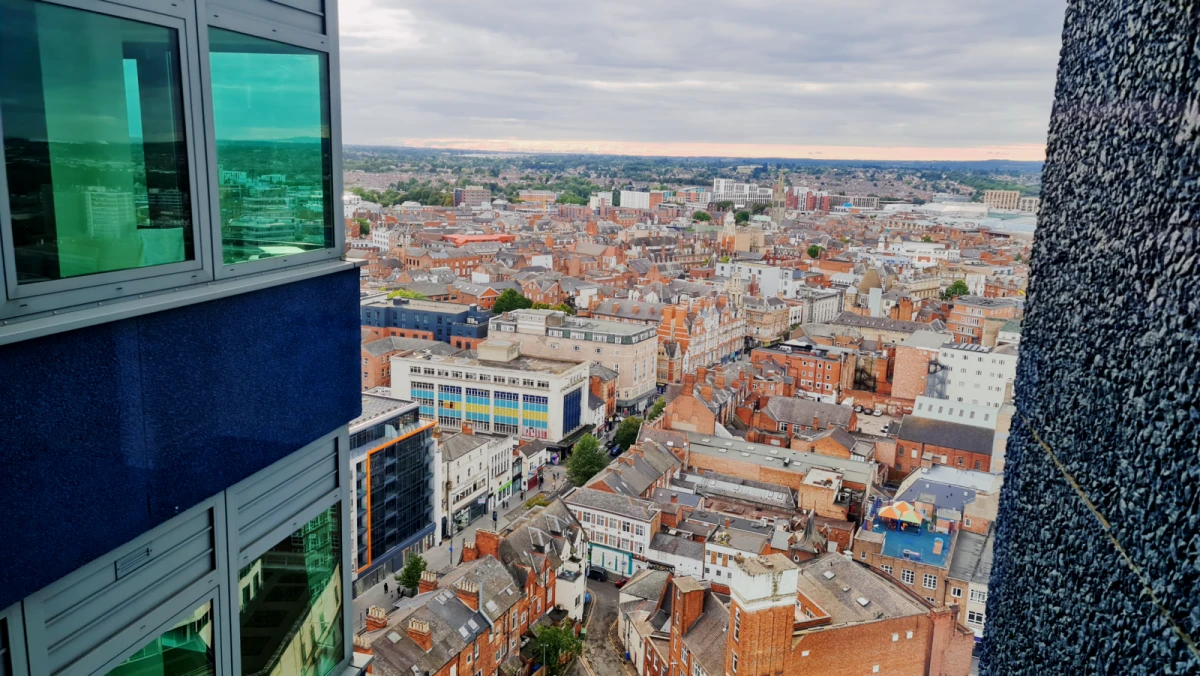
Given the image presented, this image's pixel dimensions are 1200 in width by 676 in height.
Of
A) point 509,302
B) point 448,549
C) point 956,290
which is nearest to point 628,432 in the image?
point 448,549

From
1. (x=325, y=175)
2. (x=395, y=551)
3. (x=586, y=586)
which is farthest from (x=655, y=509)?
(x=325, y=175)

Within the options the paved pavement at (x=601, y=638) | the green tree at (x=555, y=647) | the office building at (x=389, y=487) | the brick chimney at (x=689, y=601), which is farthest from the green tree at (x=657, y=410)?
the green tree at (x=555, y=647)

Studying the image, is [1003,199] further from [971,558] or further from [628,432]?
[971,558]

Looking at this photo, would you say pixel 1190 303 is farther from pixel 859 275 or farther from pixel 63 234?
pixel 859 275

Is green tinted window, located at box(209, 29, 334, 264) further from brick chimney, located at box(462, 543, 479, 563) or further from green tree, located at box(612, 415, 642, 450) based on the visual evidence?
green tree, located at box(612, 415, 642, 450)

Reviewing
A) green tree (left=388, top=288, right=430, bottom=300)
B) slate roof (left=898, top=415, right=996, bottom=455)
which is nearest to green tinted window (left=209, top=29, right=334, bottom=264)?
slate roof (left=898, top=415, right=996, bottom=455)
